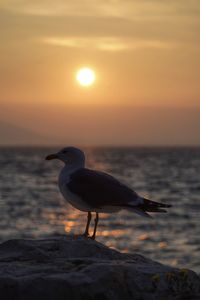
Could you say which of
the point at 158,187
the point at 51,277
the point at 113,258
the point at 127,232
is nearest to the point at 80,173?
the point at 113,258

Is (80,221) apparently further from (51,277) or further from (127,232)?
(51,277)

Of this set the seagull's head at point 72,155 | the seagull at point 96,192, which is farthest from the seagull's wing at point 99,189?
the seagull's head at point 72,155

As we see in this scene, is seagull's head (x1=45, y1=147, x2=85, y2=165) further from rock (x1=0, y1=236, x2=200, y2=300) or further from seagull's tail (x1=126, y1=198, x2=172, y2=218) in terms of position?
rock (x1=0, y1=236, x2=200, y2=300)

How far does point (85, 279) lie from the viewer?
6633mm

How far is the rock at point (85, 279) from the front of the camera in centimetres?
651

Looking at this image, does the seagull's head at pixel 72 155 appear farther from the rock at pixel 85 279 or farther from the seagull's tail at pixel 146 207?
the rock at pixel 85 279

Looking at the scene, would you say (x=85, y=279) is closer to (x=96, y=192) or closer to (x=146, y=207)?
(x=146, y=207)

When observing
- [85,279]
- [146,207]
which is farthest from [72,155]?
[85,279]

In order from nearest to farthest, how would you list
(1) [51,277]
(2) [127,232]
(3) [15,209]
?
(1) [51,277] < (2) [127,232] < (3) [15,209]

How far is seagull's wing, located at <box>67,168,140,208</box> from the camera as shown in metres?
9.98

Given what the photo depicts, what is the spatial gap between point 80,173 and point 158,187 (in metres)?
69.3

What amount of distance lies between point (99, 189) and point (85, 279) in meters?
3.60

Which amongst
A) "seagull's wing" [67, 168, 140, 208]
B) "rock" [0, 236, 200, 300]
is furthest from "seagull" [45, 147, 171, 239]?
"rock" [0, 236, 200, 300]

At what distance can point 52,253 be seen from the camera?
25.8 ft
